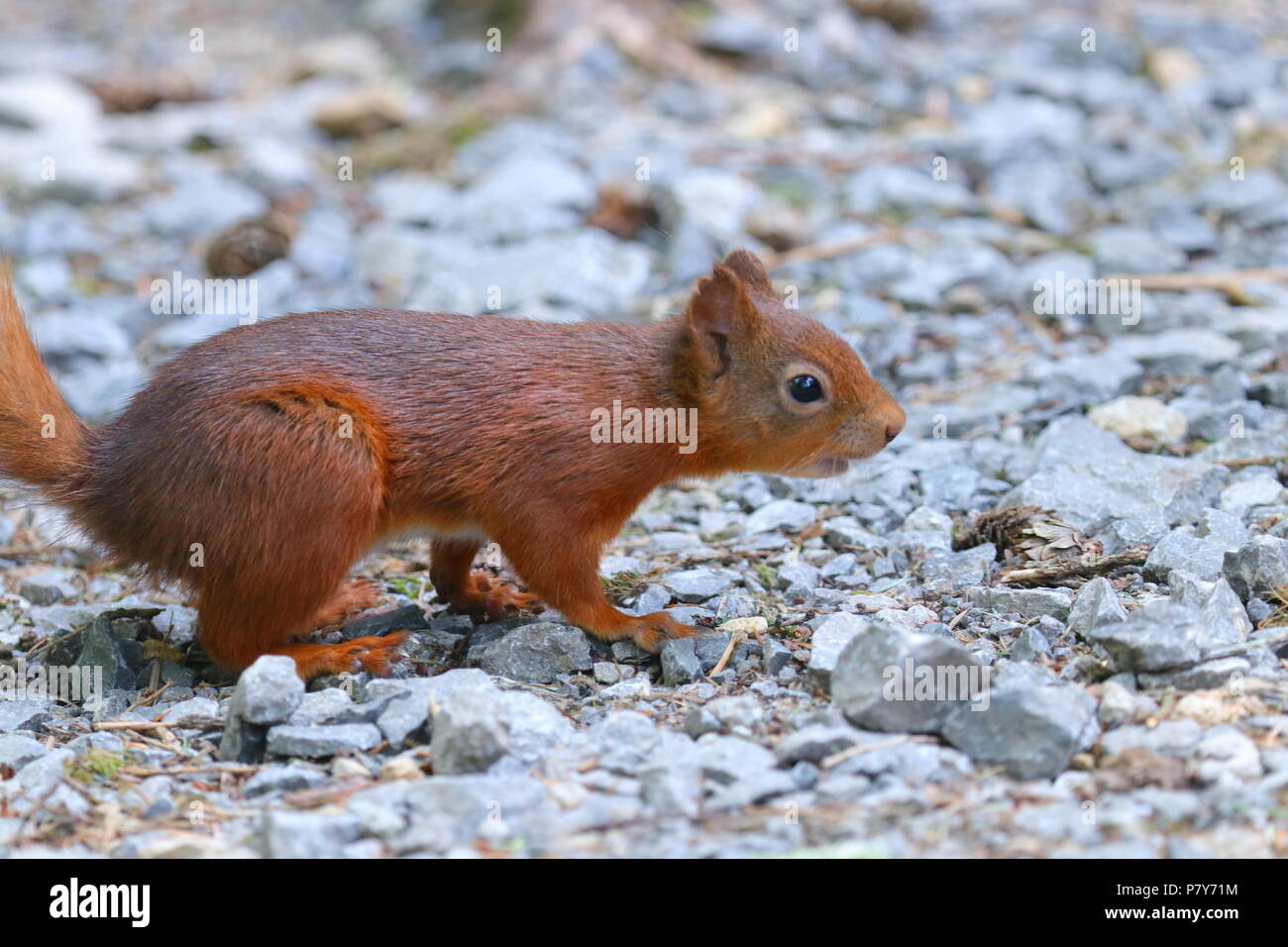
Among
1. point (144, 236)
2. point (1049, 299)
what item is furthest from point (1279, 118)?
point (144, 236)

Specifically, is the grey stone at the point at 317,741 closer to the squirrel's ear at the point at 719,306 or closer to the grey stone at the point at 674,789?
the grey stone at the point at 674,789

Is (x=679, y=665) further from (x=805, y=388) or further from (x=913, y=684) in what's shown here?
(x=805, y=388)

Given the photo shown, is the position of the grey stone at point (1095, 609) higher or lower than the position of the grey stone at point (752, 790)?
higher

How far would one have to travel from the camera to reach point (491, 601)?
478 centimetres

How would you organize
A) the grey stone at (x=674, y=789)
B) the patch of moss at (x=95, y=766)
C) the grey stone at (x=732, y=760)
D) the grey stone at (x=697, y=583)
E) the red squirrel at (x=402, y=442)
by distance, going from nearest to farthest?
the grey stone at (x=674, y=789), the grey stone at (x=732, y=760), the patch of moss at (x=95, y=766), the red squirrel at (x=402, y=442), the grey stone at (x=697, y=583)

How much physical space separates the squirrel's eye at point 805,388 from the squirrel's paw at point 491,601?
3.62 ft

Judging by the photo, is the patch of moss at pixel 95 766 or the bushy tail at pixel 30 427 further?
the bushy tail at pixel 30 427

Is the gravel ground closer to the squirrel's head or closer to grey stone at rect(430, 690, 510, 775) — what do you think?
grey stone at rect(430, 690, 510, 775)

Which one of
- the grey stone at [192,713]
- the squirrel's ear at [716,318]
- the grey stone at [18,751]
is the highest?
the squirrel's ear at [716,318]

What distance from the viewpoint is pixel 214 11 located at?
43.2ft

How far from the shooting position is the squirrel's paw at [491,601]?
4.77m

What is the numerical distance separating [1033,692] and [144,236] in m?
6.55

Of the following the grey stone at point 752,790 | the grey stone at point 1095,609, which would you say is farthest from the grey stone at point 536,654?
the grey stone at point 1095,609

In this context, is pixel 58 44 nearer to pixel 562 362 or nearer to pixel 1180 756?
pixel 562 362
